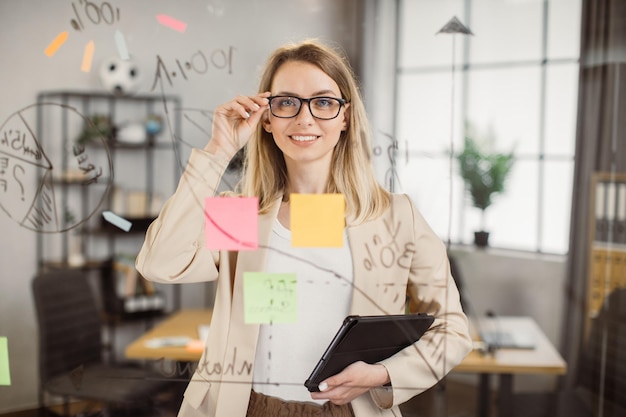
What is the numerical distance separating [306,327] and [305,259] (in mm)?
144

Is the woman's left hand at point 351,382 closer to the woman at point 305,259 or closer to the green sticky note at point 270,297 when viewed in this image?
the woman at point 305,259

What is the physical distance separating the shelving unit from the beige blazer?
4.4 inches

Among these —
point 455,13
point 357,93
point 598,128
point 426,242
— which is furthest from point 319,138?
point 598,128

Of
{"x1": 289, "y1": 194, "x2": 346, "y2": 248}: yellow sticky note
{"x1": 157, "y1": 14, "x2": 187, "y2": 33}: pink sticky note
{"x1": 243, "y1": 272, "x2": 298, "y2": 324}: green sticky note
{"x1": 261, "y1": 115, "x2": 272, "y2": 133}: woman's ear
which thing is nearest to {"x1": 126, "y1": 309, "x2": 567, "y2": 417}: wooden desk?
{"x1": 243, "y1": 272, "x2": 298, "y2": 324}: green sticky note

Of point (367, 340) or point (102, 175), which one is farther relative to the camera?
point (102, 175)

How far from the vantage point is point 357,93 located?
129 cm

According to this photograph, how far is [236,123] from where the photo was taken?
1294 mm

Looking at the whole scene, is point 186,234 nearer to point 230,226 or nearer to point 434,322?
point 230,226

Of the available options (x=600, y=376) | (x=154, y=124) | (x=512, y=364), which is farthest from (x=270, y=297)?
(x=600, y=376)

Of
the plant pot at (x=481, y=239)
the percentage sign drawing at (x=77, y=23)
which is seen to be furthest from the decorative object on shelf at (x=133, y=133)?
the plant pot at (x=481, y=239)

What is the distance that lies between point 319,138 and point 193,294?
458mm

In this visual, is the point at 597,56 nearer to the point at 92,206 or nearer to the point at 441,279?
the point at 441,279

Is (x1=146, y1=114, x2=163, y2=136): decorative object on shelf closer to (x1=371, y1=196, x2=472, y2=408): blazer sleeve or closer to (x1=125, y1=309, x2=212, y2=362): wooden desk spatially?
(x1=125, y1=309, x2=212, y2=362): wooden desk

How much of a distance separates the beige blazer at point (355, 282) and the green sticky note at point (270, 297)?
18mm
